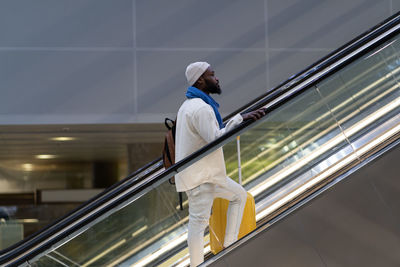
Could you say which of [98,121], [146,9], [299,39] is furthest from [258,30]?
[98,121]

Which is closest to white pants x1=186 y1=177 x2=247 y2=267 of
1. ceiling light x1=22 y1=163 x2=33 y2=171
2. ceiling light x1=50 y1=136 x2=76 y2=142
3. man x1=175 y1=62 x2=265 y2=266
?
man x1=175 y1=62 x2=265 y2=266

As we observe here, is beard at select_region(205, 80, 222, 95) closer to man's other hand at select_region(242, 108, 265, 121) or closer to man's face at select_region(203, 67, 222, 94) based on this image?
man's face at select_region(203, 67, 222, 94)

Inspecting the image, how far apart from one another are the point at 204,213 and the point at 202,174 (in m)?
0.30

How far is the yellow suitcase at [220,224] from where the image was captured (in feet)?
16.5

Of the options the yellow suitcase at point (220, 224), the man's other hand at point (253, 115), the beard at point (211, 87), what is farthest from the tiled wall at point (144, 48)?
the man's other hand at point (253, 115)

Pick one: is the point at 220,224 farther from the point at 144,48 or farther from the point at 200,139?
the point at 144,48

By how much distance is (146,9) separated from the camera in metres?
11.0

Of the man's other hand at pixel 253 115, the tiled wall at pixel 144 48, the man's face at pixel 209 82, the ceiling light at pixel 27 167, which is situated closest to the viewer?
the man's other hand at pixel 253 115

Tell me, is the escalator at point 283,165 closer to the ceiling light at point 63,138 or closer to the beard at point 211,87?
the beard at point 211,87

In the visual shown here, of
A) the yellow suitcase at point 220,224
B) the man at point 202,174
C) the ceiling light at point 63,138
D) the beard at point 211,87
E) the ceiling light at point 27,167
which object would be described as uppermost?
the ceiling light at point 27,167

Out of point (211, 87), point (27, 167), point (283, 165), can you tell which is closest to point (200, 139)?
point (211, 87)

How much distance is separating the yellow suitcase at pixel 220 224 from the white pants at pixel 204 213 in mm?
41

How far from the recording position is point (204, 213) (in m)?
4.93

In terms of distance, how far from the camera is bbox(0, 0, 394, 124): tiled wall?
425 inches
